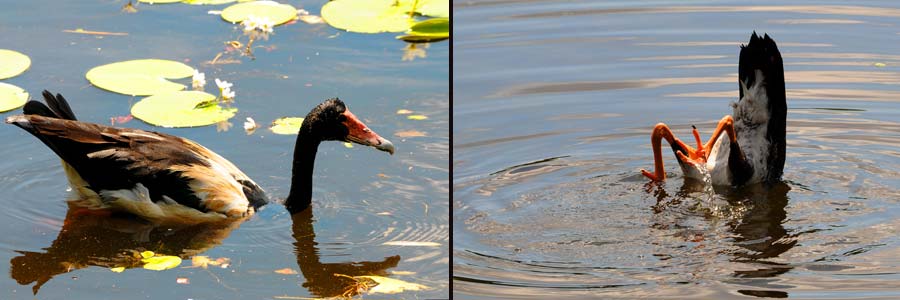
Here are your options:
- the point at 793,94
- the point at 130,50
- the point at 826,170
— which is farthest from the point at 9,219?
the point at 793,94

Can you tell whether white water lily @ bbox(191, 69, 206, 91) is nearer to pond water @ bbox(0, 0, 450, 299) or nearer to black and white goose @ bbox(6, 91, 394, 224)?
pond water @ bbox(0, 0, 450, 299)

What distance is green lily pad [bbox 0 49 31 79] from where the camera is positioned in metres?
7.55

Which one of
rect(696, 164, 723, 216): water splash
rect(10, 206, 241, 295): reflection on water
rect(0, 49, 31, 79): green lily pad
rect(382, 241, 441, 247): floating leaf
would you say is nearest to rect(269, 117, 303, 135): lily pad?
rect(10, 206, 241, 295): reflection on water

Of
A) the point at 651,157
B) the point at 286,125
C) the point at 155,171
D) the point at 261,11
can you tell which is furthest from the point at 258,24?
the point at 651,157

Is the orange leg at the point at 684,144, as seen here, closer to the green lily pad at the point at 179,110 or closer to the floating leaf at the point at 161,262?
the green lily pad at the point at 179,110

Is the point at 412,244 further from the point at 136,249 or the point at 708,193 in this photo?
the point at 708,193

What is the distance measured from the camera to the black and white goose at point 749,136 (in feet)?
23.5

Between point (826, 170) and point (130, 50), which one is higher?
point (130, 50)

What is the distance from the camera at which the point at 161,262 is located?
19.1 ft

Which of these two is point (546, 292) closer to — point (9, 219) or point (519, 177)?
point (519, 177)

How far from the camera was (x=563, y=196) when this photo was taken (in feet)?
23.1

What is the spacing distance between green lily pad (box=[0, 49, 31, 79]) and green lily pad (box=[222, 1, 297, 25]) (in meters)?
1.23

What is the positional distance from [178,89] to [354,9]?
1.50 m

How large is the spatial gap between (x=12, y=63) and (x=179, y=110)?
117 cm
